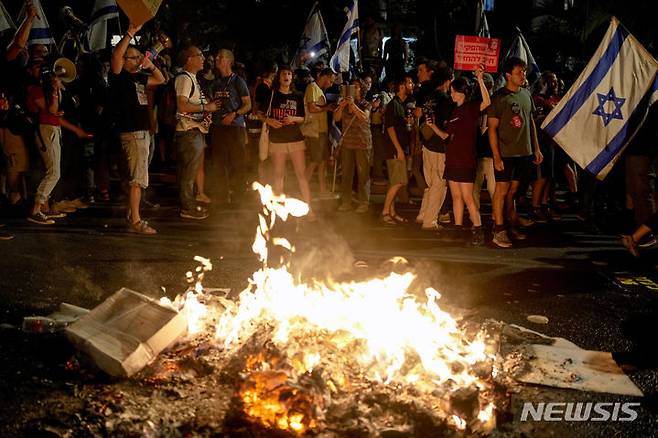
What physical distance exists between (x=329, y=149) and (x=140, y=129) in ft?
17.0

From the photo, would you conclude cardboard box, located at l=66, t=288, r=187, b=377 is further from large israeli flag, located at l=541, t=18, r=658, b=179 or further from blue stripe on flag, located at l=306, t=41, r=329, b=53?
blue stripe on flag, located at l=306, t=41, r=329, b=53

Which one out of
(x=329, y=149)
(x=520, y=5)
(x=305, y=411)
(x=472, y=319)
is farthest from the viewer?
(x=520, y=5)

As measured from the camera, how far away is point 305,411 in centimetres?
360

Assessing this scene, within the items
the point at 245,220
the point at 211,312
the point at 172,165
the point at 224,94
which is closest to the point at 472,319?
the point at 211,312

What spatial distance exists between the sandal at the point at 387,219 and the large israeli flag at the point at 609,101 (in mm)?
2735

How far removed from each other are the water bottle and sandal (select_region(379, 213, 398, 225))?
5458mm

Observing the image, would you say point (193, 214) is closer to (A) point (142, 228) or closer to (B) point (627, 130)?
(A) point (142, 228)

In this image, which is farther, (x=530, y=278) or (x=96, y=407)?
(x=530, y=278)

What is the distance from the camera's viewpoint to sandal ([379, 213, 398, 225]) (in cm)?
948

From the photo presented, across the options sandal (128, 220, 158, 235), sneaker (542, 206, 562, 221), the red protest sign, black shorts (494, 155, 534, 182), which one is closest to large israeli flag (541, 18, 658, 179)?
black shorts (494, 155, 534, 182)

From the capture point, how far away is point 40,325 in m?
4.91

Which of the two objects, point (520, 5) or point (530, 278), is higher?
point (520, 5)

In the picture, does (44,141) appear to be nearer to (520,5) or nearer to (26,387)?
(26,387)

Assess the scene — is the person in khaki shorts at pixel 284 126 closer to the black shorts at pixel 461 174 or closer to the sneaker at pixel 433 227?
the sneaker at pixel 433 227
